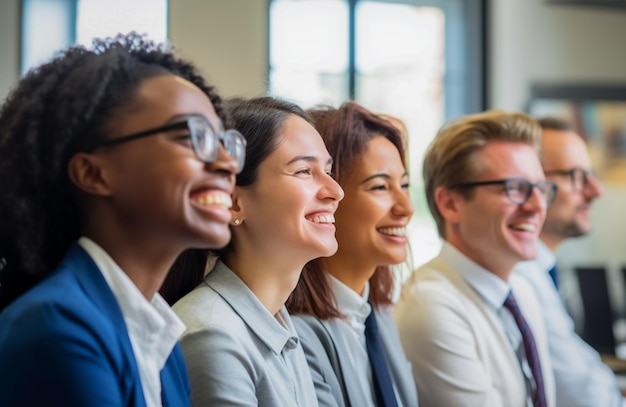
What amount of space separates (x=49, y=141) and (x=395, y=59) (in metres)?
5.62

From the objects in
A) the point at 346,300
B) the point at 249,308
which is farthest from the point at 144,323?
the point at 346,300

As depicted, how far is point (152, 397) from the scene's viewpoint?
47.9 inches

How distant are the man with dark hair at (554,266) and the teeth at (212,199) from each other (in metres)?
1.87

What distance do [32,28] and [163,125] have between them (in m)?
4.92

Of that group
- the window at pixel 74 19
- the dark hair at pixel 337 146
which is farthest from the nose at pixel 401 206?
the window at pixel 74 19

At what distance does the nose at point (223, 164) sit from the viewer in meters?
1.19

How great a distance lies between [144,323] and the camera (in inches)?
47.1

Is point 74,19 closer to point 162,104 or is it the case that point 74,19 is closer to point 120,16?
point 120,16

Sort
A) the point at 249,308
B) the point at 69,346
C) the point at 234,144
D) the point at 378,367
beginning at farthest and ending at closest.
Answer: the point at 378,367 → the point at 249,308 → the point at 234,144 → the point at 69,346

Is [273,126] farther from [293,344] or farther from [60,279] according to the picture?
[60,279]

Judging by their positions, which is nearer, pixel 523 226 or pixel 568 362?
pixel 523 226

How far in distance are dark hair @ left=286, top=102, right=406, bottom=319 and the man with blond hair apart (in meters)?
0.44

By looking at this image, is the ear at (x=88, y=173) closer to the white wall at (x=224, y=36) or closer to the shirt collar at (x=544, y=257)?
the shirt collar at (x=544, y=257)

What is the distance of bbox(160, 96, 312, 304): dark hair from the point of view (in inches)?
66.4
